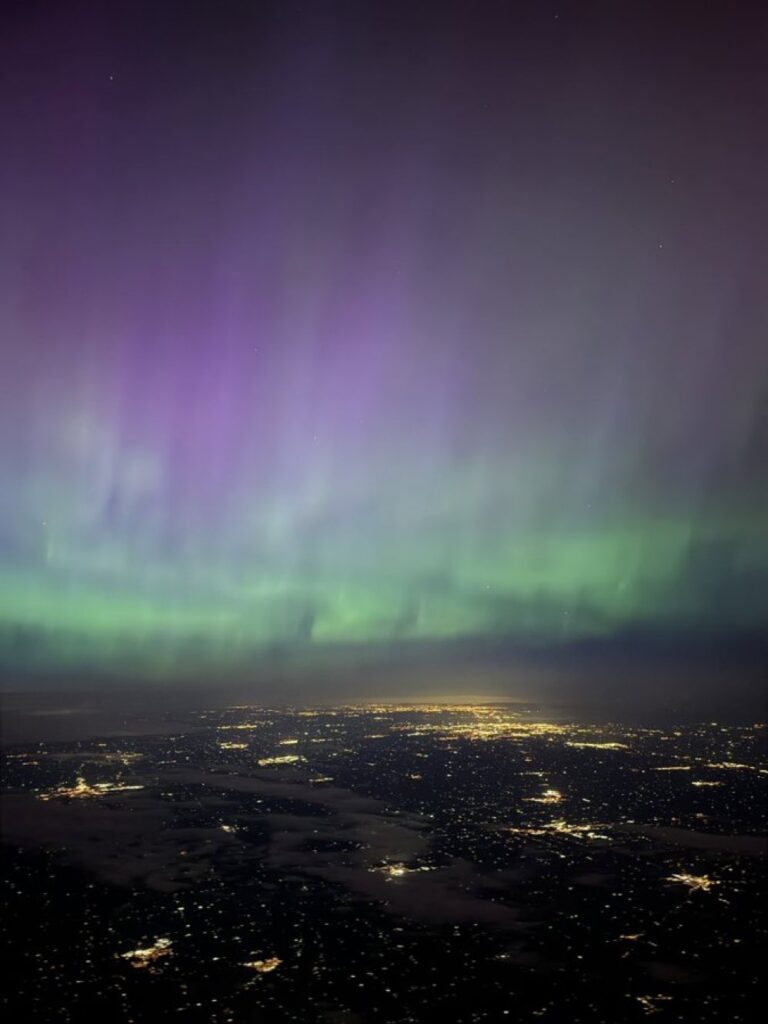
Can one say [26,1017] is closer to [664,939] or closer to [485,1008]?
[485,1008]

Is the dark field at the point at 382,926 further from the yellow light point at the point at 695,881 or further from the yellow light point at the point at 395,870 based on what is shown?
the yellow light point at the point at 395,870

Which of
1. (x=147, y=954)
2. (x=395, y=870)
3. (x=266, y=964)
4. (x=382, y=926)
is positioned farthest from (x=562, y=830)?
(x=147, y=954)

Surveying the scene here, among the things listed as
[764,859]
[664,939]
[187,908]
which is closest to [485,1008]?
[664,939]

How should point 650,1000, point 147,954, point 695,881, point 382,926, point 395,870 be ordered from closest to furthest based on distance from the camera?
1. point 650,1000
2. point 147,954
3. point 382,926
4. point 695,881
5. point 395,870

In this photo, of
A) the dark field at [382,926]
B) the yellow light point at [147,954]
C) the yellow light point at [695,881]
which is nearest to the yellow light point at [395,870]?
the dark field at [382,926]

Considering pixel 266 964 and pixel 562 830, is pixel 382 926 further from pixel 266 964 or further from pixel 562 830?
pixel 562 830

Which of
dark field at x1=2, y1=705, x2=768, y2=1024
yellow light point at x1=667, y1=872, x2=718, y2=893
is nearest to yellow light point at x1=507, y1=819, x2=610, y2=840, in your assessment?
dark field at x1=2, y1=705, x2=768, y2=1024
